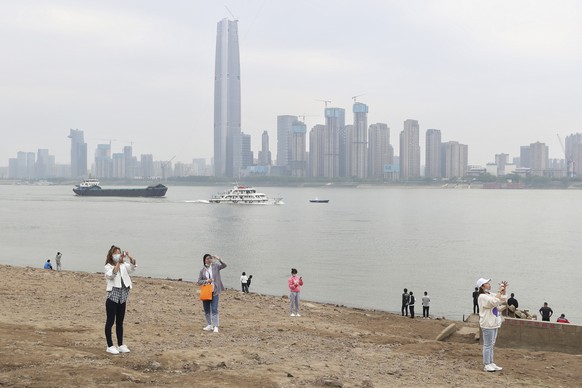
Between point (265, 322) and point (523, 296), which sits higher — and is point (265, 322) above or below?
above

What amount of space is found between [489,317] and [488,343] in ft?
1.08

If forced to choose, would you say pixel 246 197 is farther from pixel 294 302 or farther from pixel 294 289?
pixel 294 289

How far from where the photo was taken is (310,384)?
23.9ft

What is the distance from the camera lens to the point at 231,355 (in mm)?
8508

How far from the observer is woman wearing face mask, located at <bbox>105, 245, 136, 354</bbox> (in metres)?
8.18

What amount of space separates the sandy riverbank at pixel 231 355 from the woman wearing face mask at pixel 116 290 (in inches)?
8.5

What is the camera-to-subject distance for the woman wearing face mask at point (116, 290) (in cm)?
818

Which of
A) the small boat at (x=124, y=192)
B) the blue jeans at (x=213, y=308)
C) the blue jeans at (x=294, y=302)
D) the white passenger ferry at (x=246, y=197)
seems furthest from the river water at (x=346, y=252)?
the small boat at (x=124, y=192)

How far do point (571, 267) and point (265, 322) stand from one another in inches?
1296

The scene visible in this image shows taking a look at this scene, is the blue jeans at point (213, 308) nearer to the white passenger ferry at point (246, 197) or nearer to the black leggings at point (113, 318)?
the black leggings at point (113, 318)

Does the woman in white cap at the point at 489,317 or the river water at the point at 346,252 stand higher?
the woman in white cap at the point at 489,317

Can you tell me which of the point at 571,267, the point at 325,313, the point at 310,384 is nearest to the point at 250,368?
Result: the point at 310,384

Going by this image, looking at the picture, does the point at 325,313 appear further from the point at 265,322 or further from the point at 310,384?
the point at 310,384

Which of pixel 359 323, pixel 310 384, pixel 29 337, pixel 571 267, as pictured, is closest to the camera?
pixel 310 384
